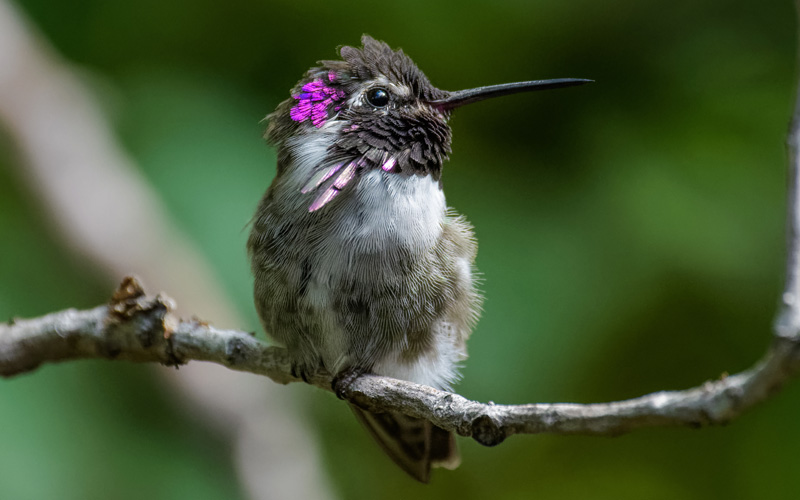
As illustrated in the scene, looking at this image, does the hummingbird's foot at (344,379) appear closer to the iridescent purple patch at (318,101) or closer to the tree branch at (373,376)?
the tree branch at (373,376)

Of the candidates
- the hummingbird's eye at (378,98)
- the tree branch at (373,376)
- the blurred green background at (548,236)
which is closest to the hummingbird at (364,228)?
the hummingbird's eye at (378,98)

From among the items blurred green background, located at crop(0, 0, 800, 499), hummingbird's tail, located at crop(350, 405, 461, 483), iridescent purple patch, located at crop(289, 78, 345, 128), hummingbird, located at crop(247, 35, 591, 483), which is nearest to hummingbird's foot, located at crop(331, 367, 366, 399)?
hummingbird, located at crop(247, 35, 591, 483)

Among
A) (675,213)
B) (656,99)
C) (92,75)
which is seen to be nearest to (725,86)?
(656,99)

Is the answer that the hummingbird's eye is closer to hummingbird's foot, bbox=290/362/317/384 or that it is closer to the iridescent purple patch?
the iridescent purple patch

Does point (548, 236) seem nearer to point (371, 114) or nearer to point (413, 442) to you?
point (413, 442)

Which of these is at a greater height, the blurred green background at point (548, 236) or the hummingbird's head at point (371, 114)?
the hummingbird's head at point (371, 114)

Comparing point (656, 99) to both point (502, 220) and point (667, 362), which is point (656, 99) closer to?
point (502, 220)

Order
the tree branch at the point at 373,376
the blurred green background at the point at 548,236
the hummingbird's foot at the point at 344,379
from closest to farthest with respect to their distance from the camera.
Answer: the tree branch at the point at 373,376
the hummingbird's foot at the point at 344,379
the blurred green background at the point at 548,236
